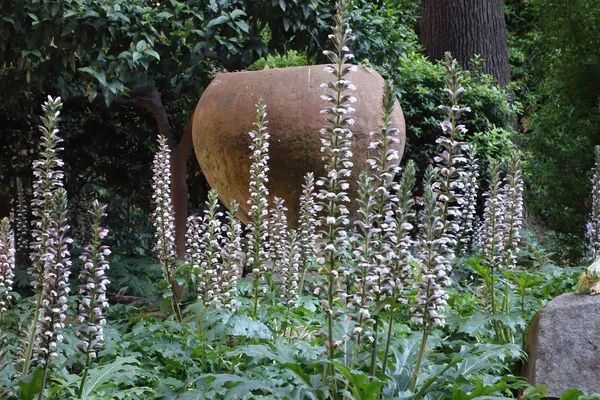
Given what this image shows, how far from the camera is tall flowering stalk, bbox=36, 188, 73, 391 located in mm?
3076

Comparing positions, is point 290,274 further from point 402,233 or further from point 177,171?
point 177,171

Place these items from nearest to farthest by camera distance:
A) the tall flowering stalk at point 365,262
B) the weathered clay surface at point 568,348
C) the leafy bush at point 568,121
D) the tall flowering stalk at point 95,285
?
the tall flowering stalk at point 365,262, the tall flowering stalk at point 95,285, the weathered clay surface at point 568,348, the leafy bush at point 568,121

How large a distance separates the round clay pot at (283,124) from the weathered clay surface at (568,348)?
2.48 meters

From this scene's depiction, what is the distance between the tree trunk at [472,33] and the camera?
11.1m

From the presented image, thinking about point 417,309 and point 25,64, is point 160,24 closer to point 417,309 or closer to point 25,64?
point 25,64

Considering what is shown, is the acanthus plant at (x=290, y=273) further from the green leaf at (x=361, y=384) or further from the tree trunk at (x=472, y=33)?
the tree trunk at (x=472, y=33)

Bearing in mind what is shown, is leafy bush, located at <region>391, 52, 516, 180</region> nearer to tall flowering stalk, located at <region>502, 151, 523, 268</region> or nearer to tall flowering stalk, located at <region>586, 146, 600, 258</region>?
tall flowering stalk, located at <region>586, 146, 600, 258</region>

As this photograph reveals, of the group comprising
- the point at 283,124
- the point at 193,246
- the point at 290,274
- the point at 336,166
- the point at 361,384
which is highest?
the point at 283,124

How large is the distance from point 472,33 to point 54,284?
9.33 meters

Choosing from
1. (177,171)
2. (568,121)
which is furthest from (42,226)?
(568,121)

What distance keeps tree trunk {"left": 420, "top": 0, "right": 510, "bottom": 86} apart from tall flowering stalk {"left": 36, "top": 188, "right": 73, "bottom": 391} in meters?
9.01

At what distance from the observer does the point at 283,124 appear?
6.20m

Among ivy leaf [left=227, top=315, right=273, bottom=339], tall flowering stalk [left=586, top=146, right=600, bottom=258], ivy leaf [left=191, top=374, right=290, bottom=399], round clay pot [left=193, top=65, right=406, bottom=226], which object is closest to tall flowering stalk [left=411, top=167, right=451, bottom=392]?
ivy leaf [left=191, top=374, right=290, bottom=399]

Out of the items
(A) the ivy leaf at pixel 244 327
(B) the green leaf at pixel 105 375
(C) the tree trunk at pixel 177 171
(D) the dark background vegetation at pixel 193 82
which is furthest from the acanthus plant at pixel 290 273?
(C) the tree trunk at pixel 177 171
